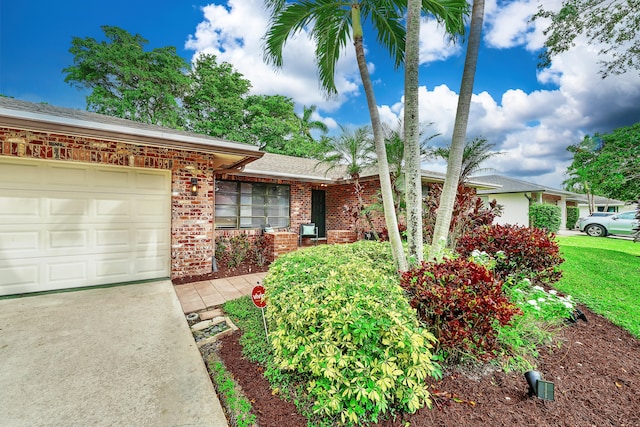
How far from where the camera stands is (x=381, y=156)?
3.60 meters

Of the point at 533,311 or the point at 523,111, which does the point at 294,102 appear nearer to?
the point at 523,111

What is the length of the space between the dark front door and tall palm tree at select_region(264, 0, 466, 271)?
20.2 feet

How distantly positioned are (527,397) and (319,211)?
957 cm

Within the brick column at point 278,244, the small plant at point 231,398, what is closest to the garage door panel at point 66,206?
the brick column at point 278,244

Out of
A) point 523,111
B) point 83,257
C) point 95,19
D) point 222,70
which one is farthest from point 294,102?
point 83,257

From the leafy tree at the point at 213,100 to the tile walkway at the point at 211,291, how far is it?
14959 mm

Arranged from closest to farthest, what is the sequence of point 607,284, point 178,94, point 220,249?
1. point 607,284
2. point 220,249
3. point 178,94

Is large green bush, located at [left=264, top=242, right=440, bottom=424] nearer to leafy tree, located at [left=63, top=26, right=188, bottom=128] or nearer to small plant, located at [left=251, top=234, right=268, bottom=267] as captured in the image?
small plant, located at [left=251, top=234, right=268, bottom=267]

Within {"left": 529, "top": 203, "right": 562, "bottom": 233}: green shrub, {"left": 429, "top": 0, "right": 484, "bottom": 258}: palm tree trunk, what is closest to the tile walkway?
{"left": 429, "top": 0, "right": 484, "bottom": 258}: palm tree trunk

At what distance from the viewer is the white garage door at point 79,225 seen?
4191mm

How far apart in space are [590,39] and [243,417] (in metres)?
10.4

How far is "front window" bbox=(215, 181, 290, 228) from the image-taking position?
7856mm

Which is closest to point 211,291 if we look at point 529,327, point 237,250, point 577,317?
point 237,250

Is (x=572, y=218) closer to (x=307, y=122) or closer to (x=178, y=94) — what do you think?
(x=307, y=122)
